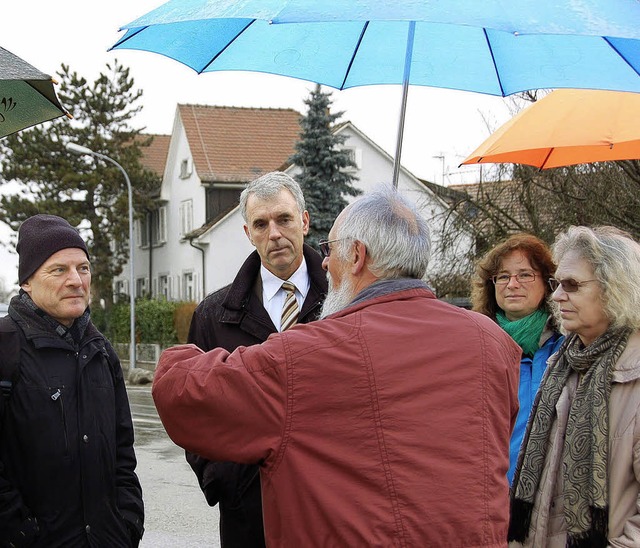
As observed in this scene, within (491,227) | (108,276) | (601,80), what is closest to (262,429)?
(601,80)

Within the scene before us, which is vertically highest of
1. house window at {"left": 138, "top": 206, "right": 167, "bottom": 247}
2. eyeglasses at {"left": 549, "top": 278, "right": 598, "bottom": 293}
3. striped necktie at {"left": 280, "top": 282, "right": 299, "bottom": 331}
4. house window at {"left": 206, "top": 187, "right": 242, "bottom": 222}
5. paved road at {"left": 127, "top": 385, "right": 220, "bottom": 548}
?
house window at {"left": 206, "top": 187, "right": 242, "bottom": 222}

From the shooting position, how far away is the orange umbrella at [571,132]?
494 cm

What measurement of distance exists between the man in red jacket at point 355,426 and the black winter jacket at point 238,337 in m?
1.07

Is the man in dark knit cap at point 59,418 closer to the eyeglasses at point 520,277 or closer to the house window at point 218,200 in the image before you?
the eyeglasses at point 520,277

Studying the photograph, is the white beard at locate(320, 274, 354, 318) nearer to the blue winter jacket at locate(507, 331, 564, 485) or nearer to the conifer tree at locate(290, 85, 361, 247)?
the blue winter jacket at locate(507, 331, 564, 485)

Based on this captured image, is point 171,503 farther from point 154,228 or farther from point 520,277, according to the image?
point 154,228

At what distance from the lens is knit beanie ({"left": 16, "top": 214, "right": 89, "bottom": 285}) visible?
3738 mm

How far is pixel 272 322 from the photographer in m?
3.78

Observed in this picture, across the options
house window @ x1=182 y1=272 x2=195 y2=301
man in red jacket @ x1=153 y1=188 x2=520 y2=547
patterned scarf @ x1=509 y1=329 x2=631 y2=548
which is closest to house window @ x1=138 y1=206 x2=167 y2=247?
house window @ x1=182 y1=272 x2=195 y2=301

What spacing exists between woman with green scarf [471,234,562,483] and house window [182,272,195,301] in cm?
3699

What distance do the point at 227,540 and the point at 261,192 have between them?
153cm

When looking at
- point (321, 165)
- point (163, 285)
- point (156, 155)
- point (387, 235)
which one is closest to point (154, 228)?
point (163, 285)

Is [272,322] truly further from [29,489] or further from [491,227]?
[491,227]

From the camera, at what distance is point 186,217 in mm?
42000
